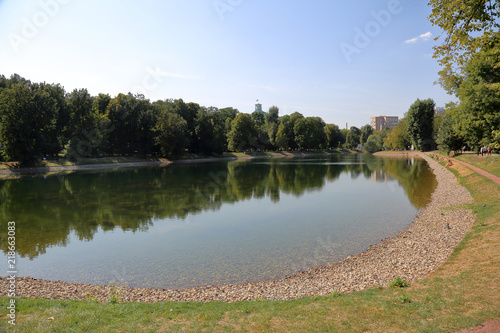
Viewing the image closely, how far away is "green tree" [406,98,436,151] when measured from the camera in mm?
95938

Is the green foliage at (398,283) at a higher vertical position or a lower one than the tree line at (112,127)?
lower

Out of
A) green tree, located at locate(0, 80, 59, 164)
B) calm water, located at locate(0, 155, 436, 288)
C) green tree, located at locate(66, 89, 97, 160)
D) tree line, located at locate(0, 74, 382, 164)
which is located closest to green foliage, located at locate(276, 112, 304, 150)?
tree line, located at locate(0, 74, 382, 164)

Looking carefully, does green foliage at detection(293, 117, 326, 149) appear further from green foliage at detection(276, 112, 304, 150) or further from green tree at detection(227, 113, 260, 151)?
green tree at detection(227, 113, 260, 151)

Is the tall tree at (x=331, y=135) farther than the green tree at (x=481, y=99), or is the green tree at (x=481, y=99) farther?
the tall tree at (x=331, y=135)

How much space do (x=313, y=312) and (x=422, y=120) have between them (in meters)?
106

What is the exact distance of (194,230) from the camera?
1938 centimetres

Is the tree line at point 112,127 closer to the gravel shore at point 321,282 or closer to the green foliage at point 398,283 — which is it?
the gravel shore at point 321,282

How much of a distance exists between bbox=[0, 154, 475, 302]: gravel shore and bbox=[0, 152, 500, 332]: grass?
106cm

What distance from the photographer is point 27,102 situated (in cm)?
5616

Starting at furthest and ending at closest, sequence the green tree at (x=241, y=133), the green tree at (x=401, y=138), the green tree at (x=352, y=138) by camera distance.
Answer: the green tree at (x=352, y=138) → the green tree at (x=401, y=138) → the green tree at (x=241, y=133)

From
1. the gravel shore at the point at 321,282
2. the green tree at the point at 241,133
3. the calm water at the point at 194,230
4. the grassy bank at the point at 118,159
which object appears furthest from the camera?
the green tree at the point at 241,133

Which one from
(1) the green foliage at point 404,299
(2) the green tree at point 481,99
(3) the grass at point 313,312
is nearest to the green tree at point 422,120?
(2) the green tree at point 481,99

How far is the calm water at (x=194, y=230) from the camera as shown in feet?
43.6

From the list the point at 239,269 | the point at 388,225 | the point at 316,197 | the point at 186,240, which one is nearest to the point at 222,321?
the point at 239,269
